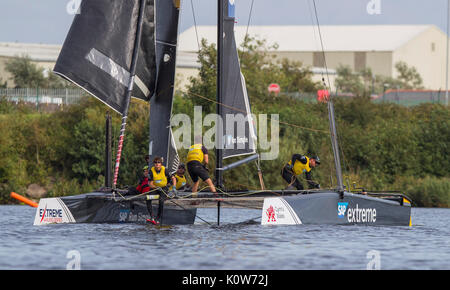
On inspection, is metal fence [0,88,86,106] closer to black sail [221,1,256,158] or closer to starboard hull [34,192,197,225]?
black sail [221,1,256,158]

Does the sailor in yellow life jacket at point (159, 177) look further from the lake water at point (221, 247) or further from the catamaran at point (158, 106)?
the lake water at point (221, 247)

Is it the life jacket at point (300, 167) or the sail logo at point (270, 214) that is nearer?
the sail logo at point (270, 214)

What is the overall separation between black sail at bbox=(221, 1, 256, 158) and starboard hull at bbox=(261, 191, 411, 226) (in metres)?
2.56

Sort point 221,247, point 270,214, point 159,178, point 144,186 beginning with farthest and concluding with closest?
point 144,186 → point 159,178 → point 270,214 → point 221,247

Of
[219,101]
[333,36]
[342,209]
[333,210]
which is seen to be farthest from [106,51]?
[333,36]

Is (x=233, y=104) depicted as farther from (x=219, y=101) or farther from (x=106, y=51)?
(x=106, y=51)

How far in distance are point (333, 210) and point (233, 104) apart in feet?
11.7

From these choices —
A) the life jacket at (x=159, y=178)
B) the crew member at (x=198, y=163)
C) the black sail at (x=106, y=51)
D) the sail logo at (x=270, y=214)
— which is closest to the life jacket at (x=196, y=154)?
the crew member at (x=198, y=163)

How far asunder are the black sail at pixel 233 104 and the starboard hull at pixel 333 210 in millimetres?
2557

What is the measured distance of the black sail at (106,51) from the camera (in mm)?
17531

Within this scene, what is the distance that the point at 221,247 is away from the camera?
14914 mm
